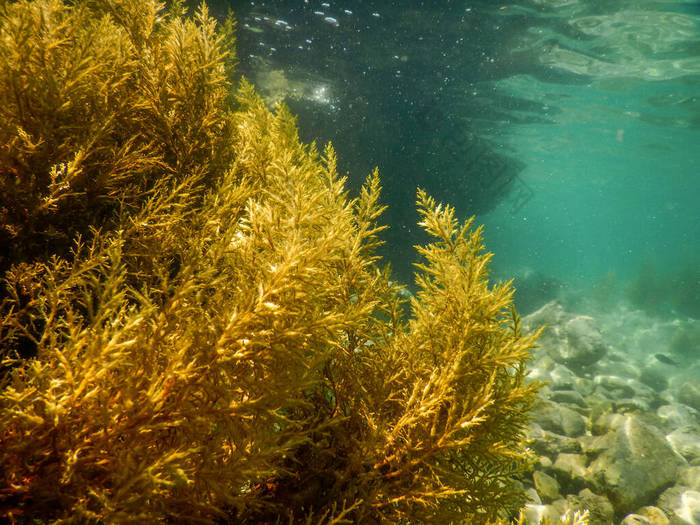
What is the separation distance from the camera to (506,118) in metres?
22.5

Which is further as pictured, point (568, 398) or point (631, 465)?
point (568, 398)

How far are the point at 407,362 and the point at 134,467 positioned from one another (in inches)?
69.1

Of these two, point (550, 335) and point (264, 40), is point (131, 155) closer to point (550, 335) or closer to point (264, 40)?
point (264, 40)

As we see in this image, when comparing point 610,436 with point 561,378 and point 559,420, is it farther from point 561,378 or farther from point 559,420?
point 561,378

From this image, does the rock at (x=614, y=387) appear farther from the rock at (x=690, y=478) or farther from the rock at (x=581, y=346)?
the rock at (x=690, y=478)

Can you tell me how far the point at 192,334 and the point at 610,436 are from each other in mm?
9409

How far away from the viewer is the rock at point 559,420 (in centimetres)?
830

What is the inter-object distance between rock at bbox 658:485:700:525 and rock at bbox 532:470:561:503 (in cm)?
188

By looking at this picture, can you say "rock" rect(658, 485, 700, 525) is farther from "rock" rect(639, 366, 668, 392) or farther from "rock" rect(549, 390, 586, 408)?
"rock" rect(639, 366, 668, 392)

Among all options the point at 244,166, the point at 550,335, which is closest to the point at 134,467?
the point at 244,166

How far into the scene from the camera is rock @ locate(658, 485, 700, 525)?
19.3 feet

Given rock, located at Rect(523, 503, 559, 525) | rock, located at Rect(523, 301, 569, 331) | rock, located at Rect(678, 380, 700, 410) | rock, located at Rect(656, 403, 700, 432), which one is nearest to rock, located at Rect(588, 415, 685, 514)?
rock, located at Rect(523, 503, 559, 525)

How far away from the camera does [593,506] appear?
5.94 m

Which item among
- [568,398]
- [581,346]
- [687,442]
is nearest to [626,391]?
[581,346]
